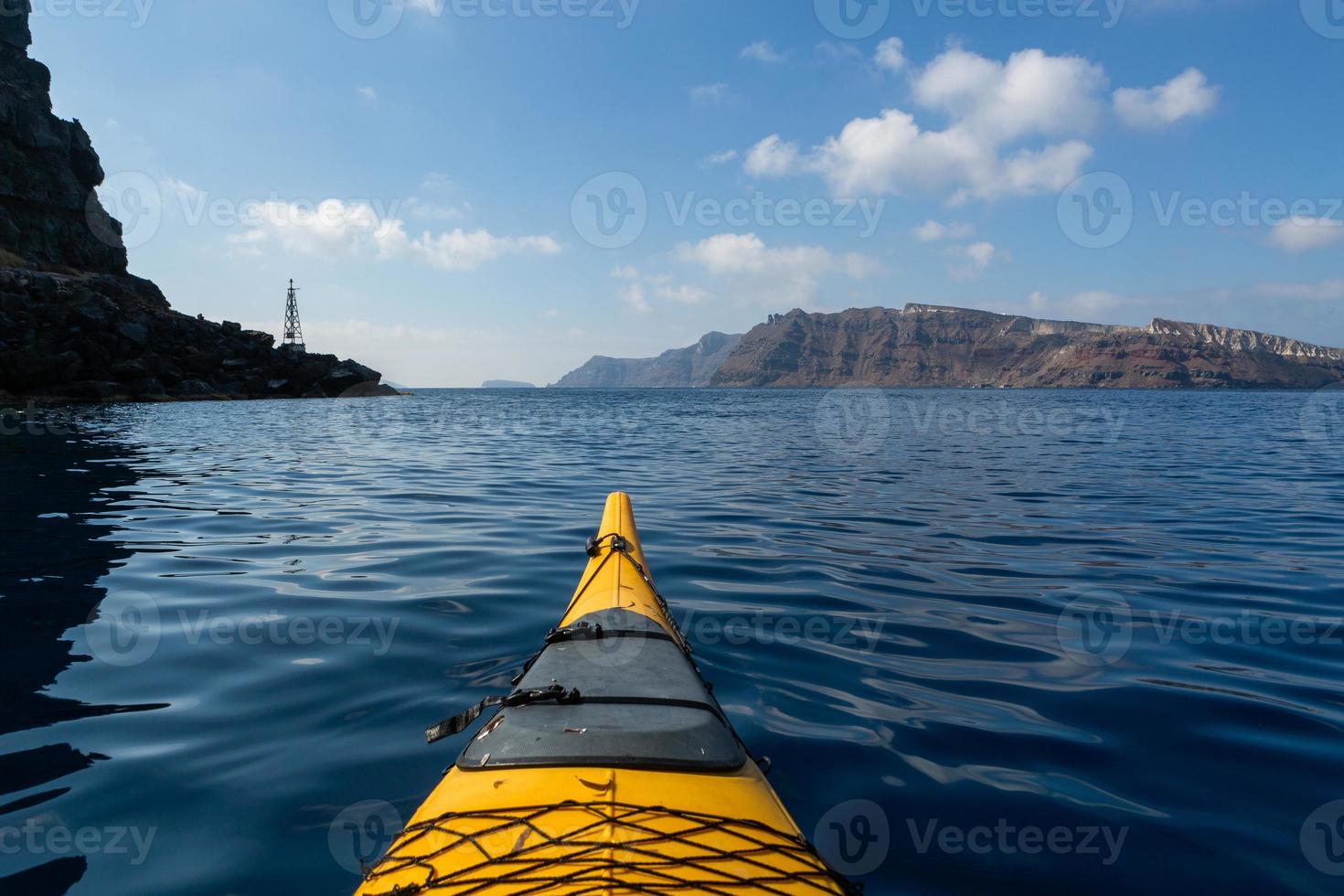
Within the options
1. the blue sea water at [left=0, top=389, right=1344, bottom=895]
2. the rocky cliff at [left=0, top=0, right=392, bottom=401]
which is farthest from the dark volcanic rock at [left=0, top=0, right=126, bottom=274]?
the blue sea water at [left=0, top=389, right=1344, bottom=895]

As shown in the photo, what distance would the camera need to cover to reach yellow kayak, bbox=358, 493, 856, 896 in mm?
1857

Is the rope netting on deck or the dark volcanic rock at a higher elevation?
the dark volcanic rock

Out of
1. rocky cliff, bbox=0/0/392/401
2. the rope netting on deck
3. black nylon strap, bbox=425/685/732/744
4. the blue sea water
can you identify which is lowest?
the blue sea water

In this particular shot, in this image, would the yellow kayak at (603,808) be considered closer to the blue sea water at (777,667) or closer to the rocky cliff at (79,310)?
the blue sea water at (777,667)

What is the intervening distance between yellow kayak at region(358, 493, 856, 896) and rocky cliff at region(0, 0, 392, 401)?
139 ft

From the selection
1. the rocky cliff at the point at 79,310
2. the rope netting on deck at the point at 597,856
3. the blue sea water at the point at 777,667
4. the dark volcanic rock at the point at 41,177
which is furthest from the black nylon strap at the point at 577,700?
the dark volcanic rock at the point at 41,177

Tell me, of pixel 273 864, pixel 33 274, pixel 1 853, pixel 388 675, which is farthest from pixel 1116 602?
pixel 33 274

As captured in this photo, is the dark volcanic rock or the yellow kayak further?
the dark volcanic rock

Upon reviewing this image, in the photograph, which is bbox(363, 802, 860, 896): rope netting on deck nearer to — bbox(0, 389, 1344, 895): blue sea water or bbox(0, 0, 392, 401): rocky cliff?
bbox(0, 389, 1344, 895): blue sea water

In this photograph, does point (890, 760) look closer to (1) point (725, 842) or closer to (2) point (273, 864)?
(1) point (725, 842)

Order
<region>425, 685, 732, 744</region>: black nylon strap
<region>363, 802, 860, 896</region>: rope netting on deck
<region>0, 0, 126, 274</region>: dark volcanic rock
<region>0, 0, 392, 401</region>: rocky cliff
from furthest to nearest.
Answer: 1. <region>0, 0, 126, 274</region>: dark volcanic rock
2. <region>0, 0, 392, 401</region>: rocky cliff
3. <region>425, 685, 732, 744</region>: black nylon strap
4. <region>363, 802, 860, 896</region>: rope netting on deck

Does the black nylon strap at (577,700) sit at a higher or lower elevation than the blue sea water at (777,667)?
higher

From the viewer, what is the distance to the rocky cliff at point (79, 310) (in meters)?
34.1

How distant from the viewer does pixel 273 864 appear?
2715mm
